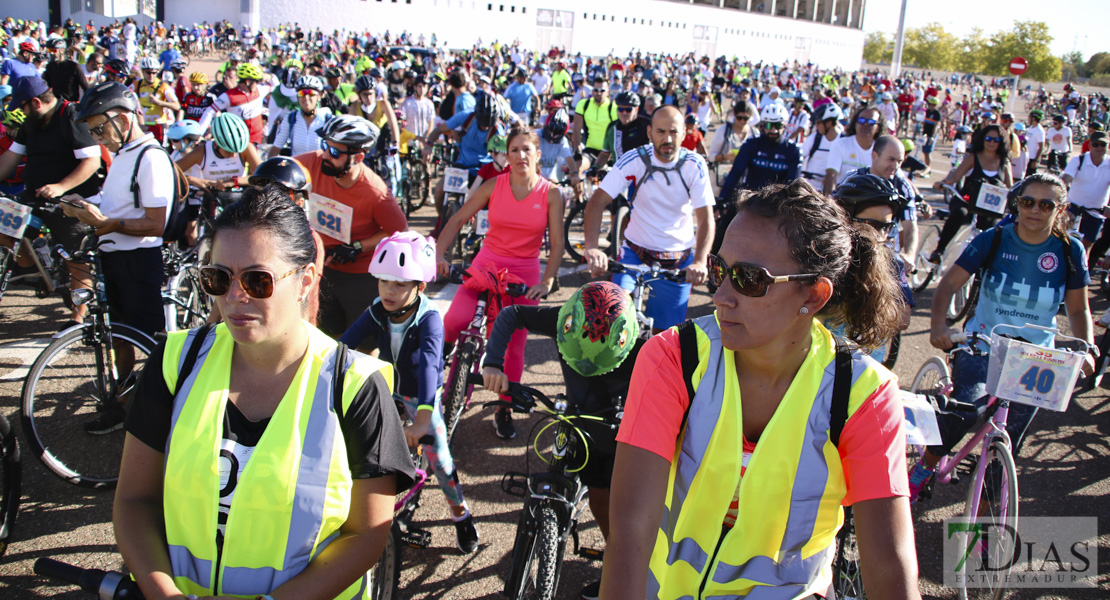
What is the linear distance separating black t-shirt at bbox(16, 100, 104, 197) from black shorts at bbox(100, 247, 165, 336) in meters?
1.20

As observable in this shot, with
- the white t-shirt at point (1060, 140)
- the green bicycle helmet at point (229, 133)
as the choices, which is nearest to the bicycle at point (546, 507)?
the green bicycle helmet at point (229, 133)

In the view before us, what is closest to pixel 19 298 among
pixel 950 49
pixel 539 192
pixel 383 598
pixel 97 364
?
pixel 97 364

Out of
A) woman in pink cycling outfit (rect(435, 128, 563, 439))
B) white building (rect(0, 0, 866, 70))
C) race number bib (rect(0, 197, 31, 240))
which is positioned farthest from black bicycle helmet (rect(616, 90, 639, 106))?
white building (rect(0, 0, 866, 70))

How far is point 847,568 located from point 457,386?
96.0 inches

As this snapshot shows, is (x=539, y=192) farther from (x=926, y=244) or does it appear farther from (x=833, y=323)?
(x=926, y=244)

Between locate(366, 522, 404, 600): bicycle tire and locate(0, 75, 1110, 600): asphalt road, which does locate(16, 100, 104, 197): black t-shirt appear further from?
locate(366, 522, 404, 600): bicycle tire

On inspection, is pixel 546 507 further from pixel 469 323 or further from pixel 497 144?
pixel 497 144

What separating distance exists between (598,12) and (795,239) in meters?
66.4

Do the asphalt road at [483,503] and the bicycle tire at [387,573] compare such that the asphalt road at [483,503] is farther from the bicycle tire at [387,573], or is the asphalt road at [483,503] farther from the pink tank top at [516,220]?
the pink tank top at [516,220]

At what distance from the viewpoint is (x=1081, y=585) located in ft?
12.3

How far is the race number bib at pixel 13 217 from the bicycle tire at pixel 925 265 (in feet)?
29.2

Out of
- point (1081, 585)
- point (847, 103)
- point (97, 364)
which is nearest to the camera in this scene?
point (1081, 585)

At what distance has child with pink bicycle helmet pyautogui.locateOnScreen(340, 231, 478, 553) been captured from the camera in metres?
3.46

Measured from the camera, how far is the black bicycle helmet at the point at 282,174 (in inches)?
164
